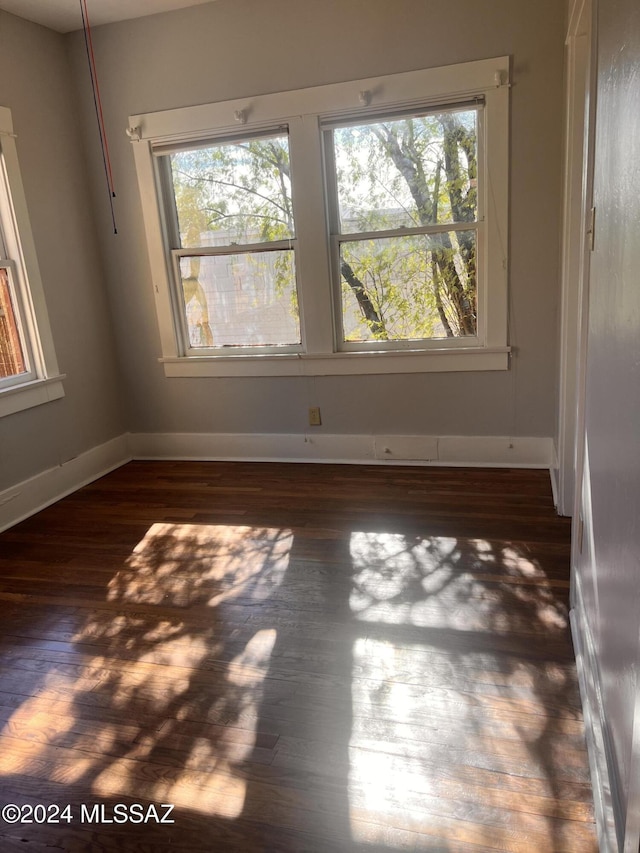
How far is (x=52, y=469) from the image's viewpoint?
3.69 metres

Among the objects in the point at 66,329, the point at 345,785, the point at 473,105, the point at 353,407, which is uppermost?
the point at 473,105

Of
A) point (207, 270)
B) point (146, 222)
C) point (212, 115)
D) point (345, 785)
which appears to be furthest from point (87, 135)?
point (345, 785)

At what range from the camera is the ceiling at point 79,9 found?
10.9 ft

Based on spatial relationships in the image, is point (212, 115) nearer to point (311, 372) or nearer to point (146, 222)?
point (146, 222)

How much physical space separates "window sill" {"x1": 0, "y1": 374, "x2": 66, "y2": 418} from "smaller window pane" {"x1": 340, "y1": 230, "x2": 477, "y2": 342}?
1865 mm

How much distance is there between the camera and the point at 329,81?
3367 mm

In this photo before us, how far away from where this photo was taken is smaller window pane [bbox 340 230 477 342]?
11.4 feet

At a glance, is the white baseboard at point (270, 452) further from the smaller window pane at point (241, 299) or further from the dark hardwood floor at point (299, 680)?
the smaller window pane at point (241, 299)

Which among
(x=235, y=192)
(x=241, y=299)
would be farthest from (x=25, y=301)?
(x=235, y=192)

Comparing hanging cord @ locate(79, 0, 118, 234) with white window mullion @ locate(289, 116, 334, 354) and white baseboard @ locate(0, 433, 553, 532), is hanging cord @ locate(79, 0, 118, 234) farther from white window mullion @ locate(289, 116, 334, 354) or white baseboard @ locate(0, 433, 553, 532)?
white baseboard @ locate(0, 433, 553, 532)

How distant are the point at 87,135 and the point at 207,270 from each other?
1.18 m

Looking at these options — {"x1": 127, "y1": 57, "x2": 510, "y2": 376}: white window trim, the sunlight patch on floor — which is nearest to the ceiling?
{"x1": 127, "y1": 57, "x2": 510, "y2": 376}: white window trim

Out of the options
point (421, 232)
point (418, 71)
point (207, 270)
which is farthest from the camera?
point (207, 270)

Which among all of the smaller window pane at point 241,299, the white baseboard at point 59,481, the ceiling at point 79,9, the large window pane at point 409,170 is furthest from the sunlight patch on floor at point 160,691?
the ceiling at point 79,9
